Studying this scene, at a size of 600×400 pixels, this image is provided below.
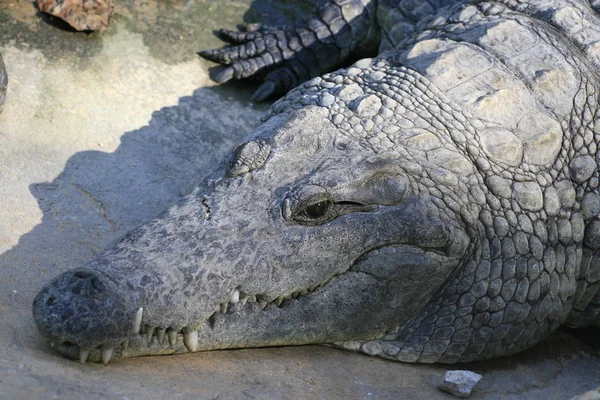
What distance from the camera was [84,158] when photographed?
15.1 ft

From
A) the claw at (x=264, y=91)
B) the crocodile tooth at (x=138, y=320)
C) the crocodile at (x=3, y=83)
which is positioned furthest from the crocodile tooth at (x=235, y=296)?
the claw at (x=264, y=91)

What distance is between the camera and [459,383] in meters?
3.44

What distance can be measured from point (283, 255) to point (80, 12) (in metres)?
2.80

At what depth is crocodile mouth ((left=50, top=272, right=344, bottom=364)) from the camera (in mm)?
2949

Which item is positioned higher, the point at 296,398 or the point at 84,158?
the point at 84,158

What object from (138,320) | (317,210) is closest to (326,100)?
(317,210)

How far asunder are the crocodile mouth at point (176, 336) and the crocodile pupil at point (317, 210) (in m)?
0.27

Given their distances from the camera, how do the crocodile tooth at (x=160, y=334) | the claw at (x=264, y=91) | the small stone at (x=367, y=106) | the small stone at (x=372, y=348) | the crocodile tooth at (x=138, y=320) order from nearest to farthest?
1. the crocodile tooth at (x=138, y=320)
2. the crocodile tooth at (x=160, y=334)
3. the small stone at (x=372, y=348)
4. the small stone at (x=367, y=106)
5. the claw at (x=264, y=91)

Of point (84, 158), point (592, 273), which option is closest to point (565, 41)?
point (592, 273)

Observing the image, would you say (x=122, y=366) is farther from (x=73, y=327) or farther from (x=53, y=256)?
(x=53, y=256)

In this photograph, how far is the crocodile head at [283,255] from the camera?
3049mm

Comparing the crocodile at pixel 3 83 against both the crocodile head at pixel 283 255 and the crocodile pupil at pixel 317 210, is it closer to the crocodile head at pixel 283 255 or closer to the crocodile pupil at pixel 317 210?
the crocodile head at pixel 283 255

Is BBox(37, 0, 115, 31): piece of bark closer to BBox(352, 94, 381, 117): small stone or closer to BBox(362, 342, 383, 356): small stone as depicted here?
BBox(352, 94, 381, 117): small stone

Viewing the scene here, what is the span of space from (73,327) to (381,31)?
11.7ft
